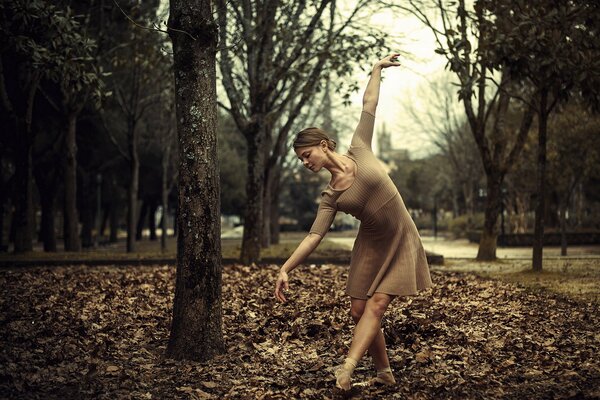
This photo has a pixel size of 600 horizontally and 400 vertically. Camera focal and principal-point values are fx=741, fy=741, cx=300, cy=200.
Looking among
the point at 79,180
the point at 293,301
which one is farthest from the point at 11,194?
the point at 293,301

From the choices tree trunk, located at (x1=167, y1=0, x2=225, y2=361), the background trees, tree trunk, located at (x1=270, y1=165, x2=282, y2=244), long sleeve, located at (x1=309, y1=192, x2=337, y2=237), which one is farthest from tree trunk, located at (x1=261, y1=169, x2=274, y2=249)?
long sleeve, located at (x1=309, y1=192, x2=337, y2=237)

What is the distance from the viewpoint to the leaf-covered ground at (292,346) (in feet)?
19.4

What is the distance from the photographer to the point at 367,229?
5414mm

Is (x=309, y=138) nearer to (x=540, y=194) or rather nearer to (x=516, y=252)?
(x=540, y=194)

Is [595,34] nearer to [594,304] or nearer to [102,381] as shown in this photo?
[594,304]

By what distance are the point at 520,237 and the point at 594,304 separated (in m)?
22.9

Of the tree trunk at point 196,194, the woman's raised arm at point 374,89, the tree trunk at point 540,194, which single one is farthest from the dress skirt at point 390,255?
the tree trunk at point 540,194

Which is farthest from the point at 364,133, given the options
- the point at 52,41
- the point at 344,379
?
the point at 52,41

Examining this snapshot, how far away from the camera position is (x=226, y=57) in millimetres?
18938

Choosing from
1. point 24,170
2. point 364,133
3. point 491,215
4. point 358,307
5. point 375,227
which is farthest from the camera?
point 24,170

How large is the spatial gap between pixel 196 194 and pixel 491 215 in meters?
15.2

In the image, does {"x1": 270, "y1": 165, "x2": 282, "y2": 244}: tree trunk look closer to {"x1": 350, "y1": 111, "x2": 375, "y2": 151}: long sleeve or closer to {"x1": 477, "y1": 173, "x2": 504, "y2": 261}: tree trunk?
{"x1": 477, "y1": 173, "x2": 504, "y2": 261}: tree trunk

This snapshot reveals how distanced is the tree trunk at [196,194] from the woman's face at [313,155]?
2015mm

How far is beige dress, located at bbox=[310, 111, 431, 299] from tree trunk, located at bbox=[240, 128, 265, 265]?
41.9ft
